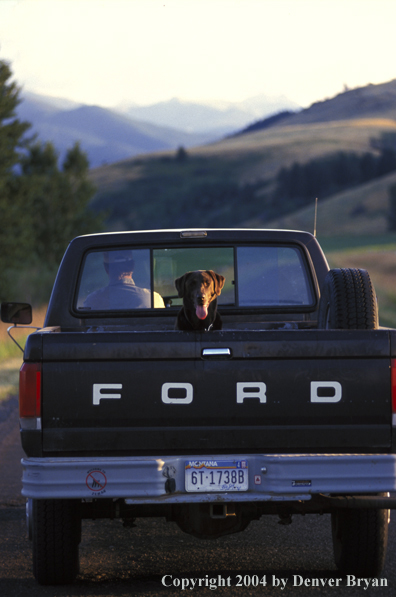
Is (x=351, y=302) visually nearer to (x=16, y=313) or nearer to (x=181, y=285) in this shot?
(x=181, y=285)

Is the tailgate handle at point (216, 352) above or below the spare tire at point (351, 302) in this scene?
below

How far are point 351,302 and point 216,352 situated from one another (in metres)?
0.97

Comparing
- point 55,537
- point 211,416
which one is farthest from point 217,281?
point 55,537

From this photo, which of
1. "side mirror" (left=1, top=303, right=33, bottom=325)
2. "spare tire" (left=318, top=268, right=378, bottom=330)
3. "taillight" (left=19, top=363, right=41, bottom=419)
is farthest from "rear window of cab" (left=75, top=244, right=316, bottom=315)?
"taillight" (left=19, top=363, right=41, bottom=419)

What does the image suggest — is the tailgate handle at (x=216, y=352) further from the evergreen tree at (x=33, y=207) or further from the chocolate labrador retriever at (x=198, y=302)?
the evergreen tree at (x=33, y=207)

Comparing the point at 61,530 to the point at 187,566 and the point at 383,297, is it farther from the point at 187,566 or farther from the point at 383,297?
the point at 383,297

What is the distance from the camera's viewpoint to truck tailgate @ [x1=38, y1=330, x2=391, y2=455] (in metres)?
4.37

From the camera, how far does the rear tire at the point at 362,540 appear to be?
4992 millimetres

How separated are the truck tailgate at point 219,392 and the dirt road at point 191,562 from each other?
3.20 ft

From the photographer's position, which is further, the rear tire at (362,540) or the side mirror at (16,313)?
the side mirror at (16,313)

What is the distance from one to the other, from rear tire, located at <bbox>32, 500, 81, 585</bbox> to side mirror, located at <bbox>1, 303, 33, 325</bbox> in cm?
168

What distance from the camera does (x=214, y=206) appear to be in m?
Answer: 191


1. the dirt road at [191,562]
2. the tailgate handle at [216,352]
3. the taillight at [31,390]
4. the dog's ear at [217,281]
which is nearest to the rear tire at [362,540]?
the dirt road at [191,562]

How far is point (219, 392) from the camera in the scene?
14.4ft
